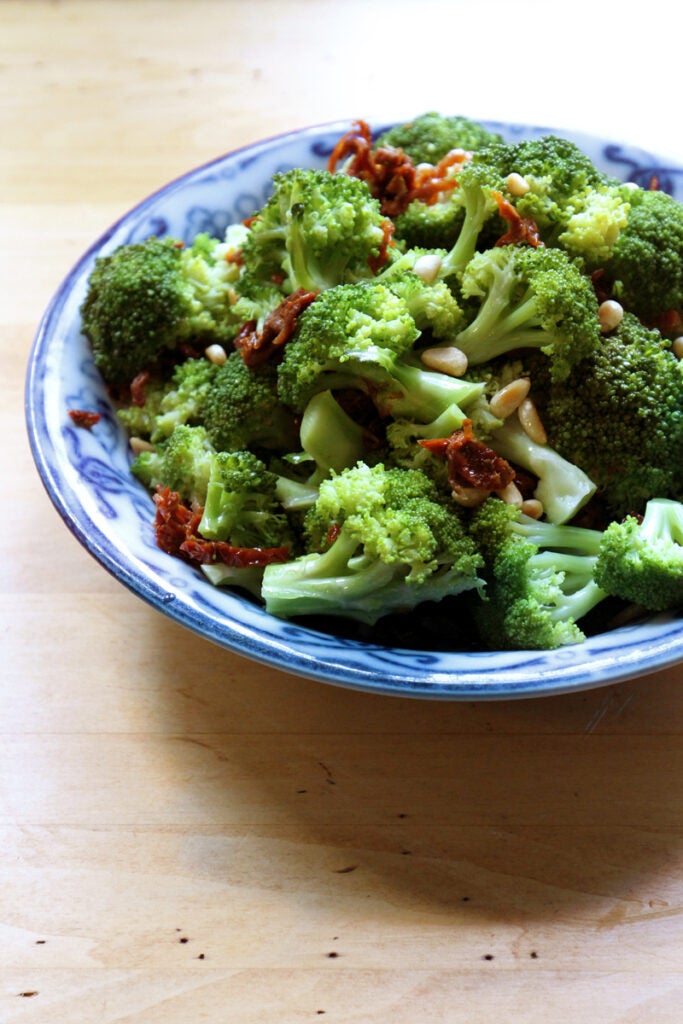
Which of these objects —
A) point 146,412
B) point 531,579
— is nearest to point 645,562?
point 531,579

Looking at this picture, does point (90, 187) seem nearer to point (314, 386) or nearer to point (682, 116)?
point (314, 386)

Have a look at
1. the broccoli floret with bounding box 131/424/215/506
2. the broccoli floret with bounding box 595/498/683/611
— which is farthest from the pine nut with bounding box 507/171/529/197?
the broccoli floret with bounding box 131/424/215/506

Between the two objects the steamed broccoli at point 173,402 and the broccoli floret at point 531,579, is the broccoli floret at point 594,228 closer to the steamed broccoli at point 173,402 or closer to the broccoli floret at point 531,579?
the broccoli floret at point 531,579

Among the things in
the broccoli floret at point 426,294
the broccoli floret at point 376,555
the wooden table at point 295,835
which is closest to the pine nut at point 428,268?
the broccoli floret at point 426,294

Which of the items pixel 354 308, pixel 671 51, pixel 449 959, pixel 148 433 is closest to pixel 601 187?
pixel 354 308

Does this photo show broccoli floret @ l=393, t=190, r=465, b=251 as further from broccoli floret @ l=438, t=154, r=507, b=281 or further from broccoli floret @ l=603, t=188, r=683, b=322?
broccoli floret @ l=603, t=188, r=683, b=322


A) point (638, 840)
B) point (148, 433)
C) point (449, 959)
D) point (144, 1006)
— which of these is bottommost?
point (144, 1006)

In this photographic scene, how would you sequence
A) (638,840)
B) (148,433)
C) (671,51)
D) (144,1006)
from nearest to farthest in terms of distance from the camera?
(144,1006) < (638,840) < (148,433) < (671,51)
